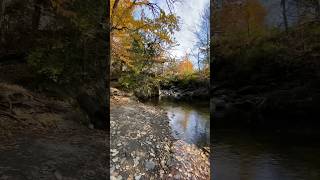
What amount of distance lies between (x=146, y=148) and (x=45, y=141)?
3.60 feet

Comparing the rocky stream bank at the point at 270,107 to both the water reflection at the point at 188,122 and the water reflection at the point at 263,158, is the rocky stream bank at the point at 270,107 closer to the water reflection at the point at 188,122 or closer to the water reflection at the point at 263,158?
the water reflection at the point at 263,158

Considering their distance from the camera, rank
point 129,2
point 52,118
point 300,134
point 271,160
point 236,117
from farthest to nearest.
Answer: point 236,117 → point 300,134 → point 271,160 → point 129,2 → point 52,118

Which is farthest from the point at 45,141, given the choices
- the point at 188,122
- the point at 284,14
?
the point at 284,14

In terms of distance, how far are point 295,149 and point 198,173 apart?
2116 millimetres

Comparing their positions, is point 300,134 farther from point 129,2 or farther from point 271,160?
point 129,2

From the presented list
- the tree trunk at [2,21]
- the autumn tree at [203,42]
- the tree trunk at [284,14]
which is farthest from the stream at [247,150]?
the tree trunk at [284,14]

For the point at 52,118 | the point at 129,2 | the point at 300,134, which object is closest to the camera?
the point at 52,118

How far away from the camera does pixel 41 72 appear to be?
4629 mm

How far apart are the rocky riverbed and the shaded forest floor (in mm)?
171

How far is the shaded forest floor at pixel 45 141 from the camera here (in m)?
3.90

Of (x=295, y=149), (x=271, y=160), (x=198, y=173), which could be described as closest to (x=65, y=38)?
(x=198, y=173)

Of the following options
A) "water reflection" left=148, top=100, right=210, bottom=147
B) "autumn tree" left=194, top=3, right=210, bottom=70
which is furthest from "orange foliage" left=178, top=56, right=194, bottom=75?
"water reflection" left=148, top=100, right=210, bottom=147

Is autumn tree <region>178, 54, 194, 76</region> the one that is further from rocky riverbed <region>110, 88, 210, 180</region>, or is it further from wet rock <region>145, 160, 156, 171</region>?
wet rock <region>145, 160, 156, 171</region>

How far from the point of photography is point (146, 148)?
182 inches
